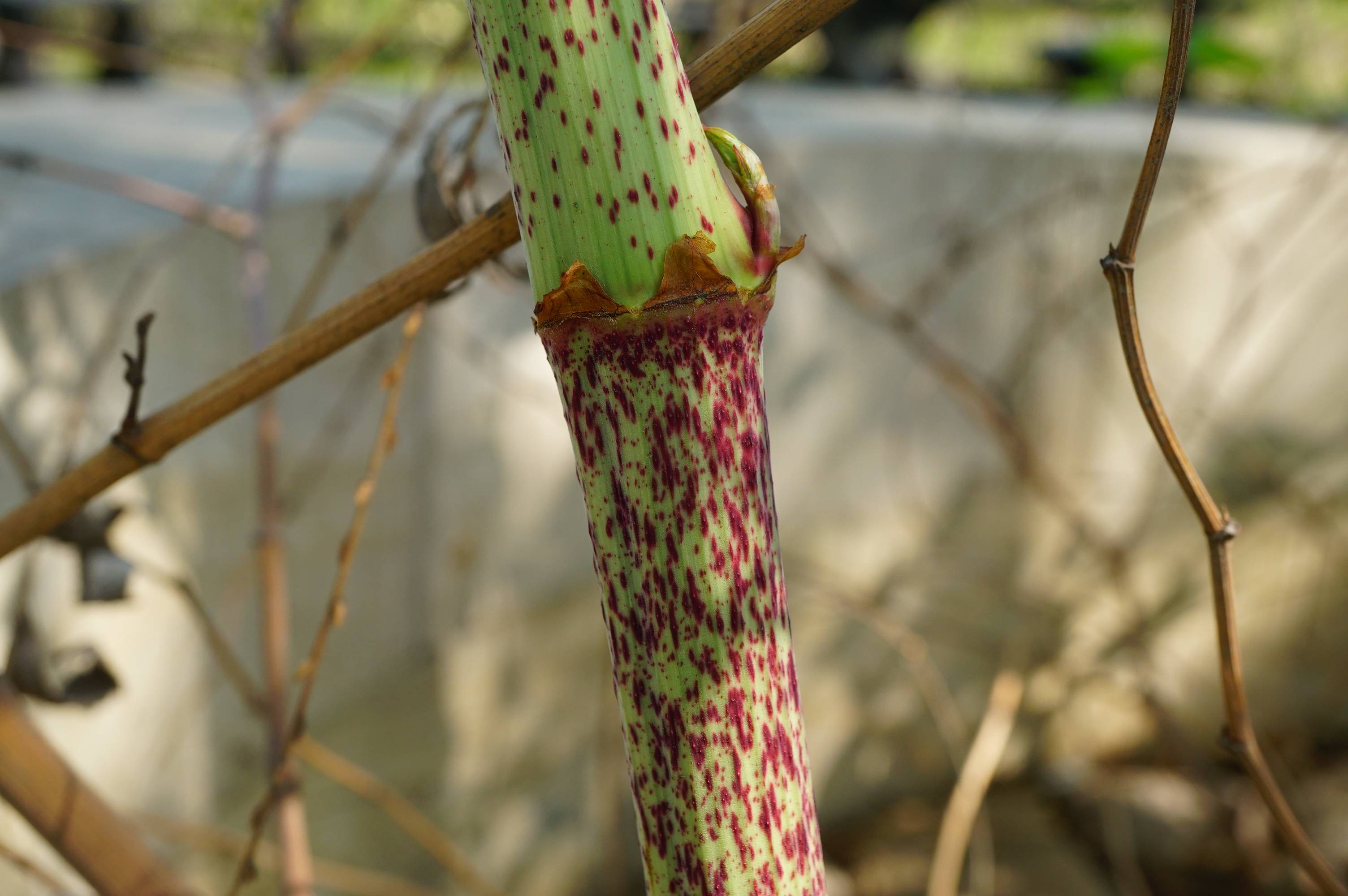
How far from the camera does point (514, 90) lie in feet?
0.58

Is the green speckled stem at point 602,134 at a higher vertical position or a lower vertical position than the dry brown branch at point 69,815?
higher

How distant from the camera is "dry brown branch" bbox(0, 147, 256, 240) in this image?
23.9 inches

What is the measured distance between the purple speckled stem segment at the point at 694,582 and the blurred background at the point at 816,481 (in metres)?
0.26

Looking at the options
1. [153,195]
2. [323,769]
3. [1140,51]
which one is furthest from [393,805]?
[1140,51]

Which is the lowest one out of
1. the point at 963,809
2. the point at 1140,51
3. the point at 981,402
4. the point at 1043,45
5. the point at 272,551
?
the point at 963,809

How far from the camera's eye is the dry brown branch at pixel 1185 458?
0.65ft

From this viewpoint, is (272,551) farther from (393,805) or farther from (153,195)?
(153,195)

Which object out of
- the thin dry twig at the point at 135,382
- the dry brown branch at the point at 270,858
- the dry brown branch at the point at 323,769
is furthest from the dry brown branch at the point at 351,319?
the dry brown branch at the point at 270,858

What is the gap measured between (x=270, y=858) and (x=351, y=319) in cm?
79

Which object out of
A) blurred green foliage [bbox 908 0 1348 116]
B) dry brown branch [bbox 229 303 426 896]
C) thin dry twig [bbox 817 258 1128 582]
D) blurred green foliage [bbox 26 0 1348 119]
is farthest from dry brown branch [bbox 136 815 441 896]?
blurred green foliage [bbox 908 0 1348 116]

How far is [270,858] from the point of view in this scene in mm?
885

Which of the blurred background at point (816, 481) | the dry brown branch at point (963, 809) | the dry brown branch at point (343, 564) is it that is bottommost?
the dry brown branch at point (963, 809)

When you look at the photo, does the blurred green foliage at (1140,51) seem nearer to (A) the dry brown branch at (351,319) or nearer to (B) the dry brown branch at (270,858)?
(B) the dry brown branch at (270,858)

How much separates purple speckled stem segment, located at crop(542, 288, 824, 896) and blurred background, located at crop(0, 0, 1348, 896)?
0.26 m
